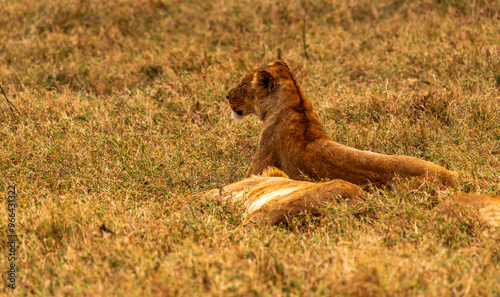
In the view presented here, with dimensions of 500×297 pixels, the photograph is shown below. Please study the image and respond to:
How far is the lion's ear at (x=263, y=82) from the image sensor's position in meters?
5.61

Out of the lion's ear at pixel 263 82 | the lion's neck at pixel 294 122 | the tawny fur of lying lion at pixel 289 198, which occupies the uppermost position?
the lion's ear at pixel 263 82

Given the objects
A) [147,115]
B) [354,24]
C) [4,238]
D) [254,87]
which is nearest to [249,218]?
[4,238]

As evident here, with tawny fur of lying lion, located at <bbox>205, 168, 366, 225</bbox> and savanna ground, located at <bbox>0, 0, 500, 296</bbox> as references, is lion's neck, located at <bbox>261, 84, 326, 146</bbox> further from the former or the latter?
tawny fur of lying lion, located at <bbox>205, 168, 366, 225</bbox>

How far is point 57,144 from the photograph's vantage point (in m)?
5.97

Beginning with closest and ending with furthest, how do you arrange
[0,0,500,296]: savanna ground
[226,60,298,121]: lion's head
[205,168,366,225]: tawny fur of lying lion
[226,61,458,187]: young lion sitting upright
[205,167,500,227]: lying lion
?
1. [0,0,500,296]: savanna ground
2. [205,167,500,227]: lying lion
3. [205,168,366,225]: tawny fur of lying lion
4. [226,61,458,187]: young lion sitting upright
5. [226,60,298,121]: lion's head

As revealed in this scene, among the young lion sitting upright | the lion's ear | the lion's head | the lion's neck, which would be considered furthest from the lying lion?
the lion's ear

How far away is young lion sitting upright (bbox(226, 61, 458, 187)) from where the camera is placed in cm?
425

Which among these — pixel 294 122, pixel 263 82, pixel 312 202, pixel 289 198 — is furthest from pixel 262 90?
pixel 312 202

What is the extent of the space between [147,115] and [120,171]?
6.13 ft

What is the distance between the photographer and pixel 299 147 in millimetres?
4969

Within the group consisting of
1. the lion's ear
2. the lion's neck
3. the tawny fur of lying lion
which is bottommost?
the tawny fur of lying lion

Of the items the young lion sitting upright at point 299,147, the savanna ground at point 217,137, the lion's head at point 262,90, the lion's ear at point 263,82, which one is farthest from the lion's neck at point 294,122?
Answer: the savanna ground at point 217,137

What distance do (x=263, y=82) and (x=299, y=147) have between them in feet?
3.48

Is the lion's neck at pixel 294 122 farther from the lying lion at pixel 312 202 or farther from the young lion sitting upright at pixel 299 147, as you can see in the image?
the lying lion at pixel 312 202
